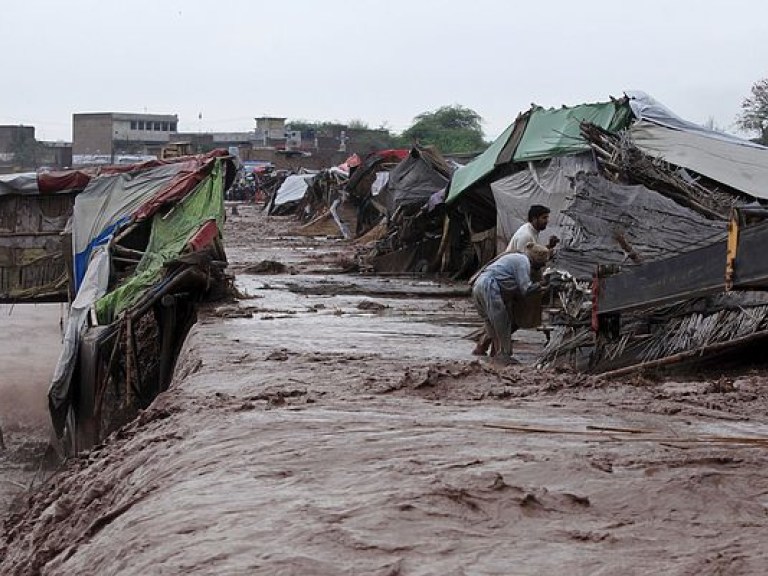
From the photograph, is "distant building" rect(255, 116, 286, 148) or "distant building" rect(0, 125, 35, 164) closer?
"distant building" rect(0, 125, 35, 164)

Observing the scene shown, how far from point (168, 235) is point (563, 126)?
562 cm

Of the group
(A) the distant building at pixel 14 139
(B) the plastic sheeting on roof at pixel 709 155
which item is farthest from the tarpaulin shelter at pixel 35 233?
(A) the distant building at pixel 14 139

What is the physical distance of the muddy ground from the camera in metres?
3.36

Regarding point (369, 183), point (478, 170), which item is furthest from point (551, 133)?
point (369, 183)

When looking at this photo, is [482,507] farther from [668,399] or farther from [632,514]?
[668,399]

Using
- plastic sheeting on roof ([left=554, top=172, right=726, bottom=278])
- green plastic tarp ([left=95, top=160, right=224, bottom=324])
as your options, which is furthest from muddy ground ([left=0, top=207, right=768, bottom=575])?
green plastic tarp ([left=95, top=160, right=224, bottom=324])

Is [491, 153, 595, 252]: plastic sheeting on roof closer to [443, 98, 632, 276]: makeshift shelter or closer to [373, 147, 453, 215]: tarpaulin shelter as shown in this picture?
[443, 98, 632, 276]: makeshift shelter

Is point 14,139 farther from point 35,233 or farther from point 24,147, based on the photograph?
point 35,233

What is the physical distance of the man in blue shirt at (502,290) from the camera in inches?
366

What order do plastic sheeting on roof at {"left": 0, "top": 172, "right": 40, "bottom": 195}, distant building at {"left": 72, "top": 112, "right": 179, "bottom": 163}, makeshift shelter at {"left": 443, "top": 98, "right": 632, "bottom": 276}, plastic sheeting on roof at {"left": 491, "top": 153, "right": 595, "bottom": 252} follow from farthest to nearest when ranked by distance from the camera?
distant building at {"left": 72, "top": 112, "right": 179, "bottom": 163}
plastic sheeting on roof at {"left": 0, "top": 172, "right": 40, "bottom": 195}
makeshift shelter at {"left": 443, "top": 98, "right": 632, "bottom": 276}
plastic sheeting on roof at {"left": 491, "top": 153, "right": 595, "bottom": 252}

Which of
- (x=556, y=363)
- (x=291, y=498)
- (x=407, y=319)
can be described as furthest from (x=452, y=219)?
(x=291, y=498)

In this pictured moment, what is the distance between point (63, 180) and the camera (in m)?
16.4

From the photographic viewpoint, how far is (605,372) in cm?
783

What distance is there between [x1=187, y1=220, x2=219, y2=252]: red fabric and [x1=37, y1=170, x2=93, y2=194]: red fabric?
409cm
